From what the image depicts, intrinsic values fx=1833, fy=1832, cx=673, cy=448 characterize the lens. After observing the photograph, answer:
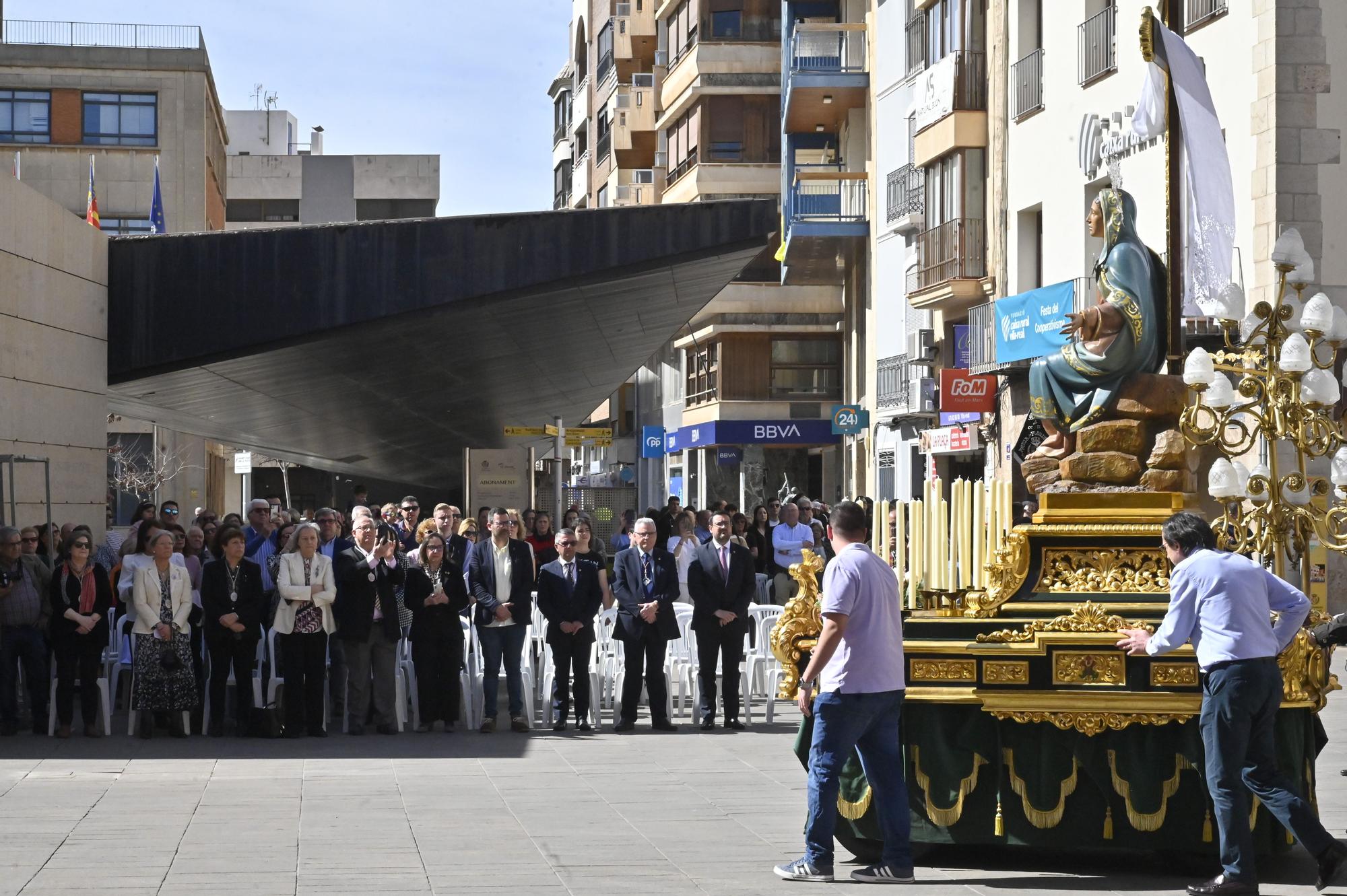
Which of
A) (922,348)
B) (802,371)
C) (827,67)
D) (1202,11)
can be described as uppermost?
(827,67)

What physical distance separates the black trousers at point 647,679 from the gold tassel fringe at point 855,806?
615 cm

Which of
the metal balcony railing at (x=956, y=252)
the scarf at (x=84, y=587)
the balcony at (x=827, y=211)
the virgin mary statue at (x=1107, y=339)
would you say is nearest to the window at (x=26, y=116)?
the balcony at (x=827, y=211)

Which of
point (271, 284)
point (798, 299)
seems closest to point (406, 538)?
point (271, 284)

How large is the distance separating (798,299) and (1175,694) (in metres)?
39.3

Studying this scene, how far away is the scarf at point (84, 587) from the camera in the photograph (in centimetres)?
1459

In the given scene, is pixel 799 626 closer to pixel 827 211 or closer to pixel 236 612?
pixel 236 612

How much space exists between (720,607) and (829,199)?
26441 mm

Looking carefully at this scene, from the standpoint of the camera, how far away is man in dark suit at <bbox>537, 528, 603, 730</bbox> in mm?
15211

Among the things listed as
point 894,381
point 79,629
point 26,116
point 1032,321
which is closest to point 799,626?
point 79,629

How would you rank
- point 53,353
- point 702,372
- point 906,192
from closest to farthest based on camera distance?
point 53,353
point 906,192
point 702,372

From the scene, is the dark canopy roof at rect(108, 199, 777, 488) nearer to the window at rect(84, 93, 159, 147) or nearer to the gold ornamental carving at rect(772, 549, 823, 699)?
the gold ornamental carving at rect(772, 549, 823, 699)

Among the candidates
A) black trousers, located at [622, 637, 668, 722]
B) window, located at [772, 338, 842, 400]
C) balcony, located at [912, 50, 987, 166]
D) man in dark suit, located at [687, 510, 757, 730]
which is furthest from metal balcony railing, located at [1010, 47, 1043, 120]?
window, located at [772, 338, 842, 400]

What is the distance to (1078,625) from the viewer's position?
29.0 ft

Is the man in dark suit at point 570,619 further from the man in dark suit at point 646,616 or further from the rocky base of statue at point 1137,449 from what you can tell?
the rocky base of statue at point 1137,449
